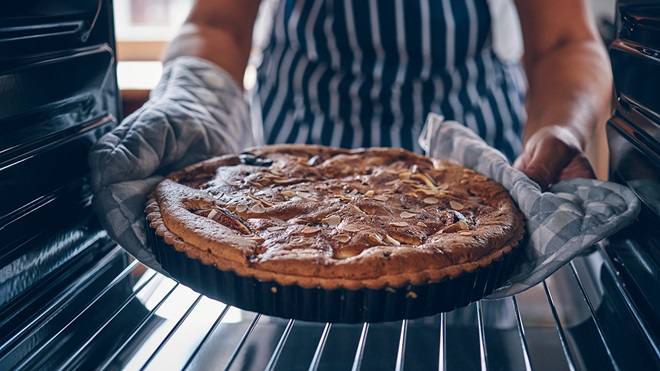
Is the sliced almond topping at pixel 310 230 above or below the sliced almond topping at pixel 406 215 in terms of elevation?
below

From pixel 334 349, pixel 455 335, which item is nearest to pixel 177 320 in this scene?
pixel 334 349

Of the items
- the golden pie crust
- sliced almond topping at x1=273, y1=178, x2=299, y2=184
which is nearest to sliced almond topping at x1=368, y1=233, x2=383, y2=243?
the golden pie crust

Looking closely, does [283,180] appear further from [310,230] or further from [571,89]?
[571,89]

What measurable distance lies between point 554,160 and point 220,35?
0.81 meters

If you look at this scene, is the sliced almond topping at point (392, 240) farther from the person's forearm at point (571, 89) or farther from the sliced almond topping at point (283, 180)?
the person's forearm at point (571, 89)

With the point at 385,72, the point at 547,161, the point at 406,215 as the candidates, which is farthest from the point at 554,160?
the point at 385,72

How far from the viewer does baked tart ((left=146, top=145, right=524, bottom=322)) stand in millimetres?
654

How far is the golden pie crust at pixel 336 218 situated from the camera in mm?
664

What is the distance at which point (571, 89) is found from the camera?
124 cm

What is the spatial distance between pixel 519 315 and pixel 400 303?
0.54 feet

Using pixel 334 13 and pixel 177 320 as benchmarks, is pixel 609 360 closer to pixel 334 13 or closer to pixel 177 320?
pixel 177 320

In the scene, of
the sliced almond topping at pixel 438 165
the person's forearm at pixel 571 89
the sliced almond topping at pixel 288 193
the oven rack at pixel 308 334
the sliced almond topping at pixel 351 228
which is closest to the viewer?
the oven rack at pixel 308 334

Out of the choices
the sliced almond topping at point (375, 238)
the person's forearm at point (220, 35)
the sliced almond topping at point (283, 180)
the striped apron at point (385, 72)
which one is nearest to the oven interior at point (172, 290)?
the sliced almond topping at point (375, 238)

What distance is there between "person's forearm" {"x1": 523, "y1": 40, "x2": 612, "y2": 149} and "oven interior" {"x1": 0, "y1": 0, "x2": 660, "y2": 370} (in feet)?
0.90
